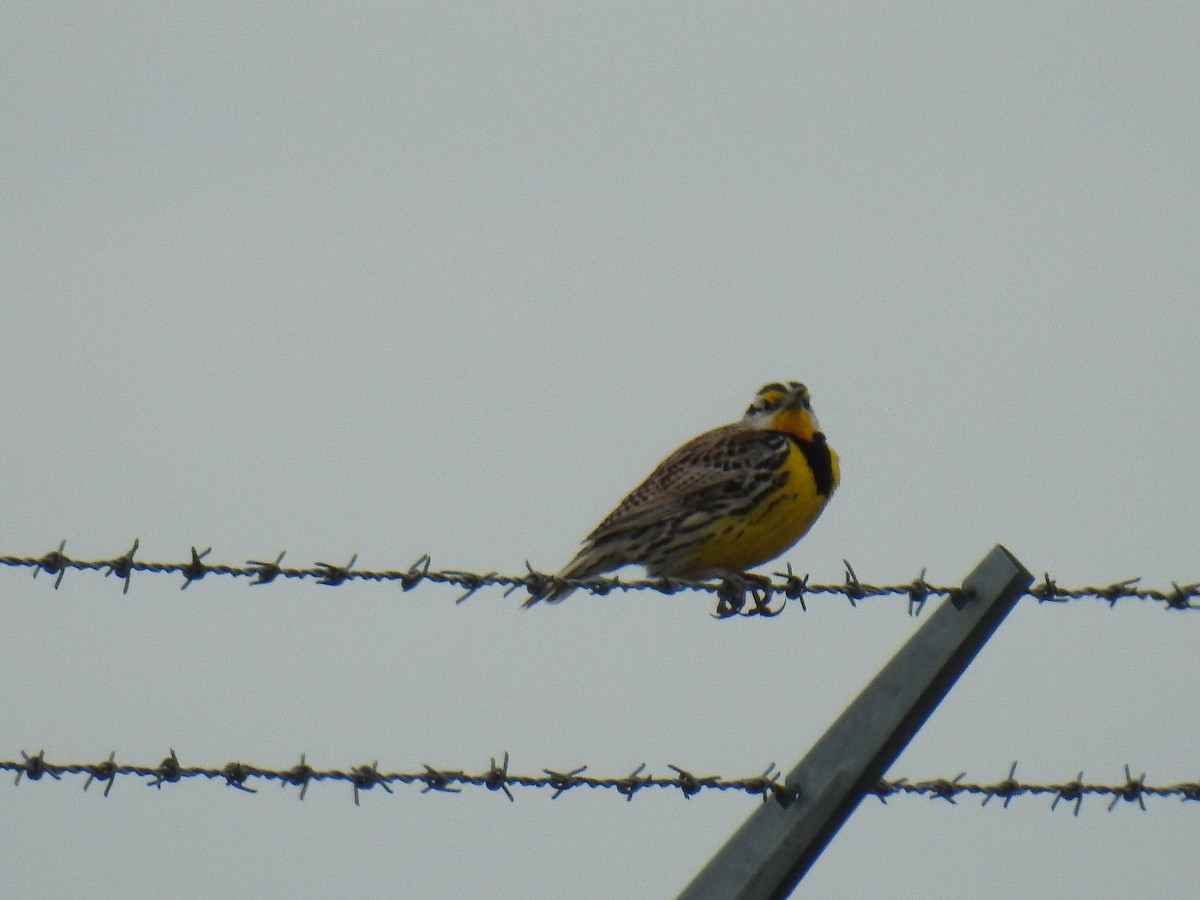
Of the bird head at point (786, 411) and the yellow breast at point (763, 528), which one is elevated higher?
the bird head at point (786, 411)

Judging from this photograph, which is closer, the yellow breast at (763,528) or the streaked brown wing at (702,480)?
the yellow breast at (763,528)

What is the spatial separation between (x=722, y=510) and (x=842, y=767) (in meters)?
4.14

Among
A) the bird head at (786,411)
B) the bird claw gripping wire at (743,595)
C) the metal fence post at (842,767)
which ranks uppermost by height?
the bird head at (786,411)

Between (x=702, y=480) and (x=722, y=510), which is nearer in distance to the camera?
(x=722, y=510)

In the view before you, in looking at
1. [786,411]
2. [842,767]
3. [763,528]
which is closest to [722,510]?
[763,528]

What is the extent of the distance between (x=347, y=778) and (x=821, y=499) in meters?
4.25

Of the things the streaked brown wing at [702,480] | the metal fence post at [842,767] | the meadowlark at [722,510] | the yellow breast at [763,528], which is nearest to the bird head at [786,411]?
the meadowlark at [722,510]

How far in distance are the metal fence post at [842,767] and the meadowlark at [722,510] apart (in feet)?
12.8

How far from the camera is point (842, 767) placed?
4.10 meters

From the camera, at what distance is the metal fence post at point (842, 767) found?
13.0 ft

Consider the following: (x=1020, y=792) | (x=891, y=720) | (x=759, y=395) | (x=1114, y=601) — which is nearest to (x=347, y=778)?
(x=891, y=720)

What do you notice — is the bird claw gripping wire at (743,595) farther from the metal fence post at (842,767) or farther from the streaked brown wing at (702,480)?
the metal fence post at (842,767)

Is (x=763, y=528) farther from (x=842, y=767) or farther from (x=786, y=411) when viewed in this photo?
(x=842, y=767)

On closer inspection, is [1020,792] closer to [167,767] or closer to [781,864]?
[781,864]
